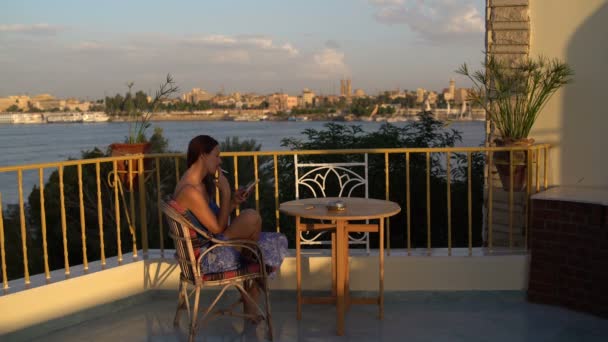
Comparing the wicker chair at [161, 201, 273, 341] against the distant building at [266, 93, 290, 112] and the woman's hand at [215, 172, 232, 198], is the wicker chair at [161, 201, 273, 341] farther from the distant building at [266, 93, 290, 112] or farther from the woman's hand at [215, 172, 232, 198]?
the distant building at [266, 93, 290, 112]

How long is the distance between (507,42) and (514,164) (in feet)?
3.77

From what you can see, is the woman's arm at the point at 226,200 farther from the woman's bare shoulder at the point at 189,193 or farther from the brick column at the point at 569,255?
the brick column at the point at 569,255

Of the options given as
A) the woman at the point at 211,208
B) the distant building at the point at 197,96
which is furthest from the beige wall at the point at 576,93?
the distant building at the point at 197,96

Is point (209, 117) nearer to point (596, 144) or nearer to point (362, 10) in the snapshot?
point (362, 10)

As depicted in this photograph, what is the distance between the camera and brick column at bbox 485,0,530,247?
508cm

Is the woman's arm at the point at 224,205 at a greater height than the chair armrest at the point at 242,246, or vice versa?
the woman's arm at the point at 224,205

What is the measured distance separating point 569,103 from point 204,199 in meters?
3.25

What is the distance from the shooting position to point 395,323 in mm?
4062

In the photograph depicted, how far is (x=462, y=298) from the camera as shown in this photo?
179 inches

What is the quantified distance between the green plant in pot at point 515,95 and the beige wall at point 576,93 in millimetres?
102

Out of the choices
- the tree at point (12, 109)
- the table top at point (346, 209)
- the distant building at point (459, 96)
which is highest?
the tree at point (12, 109)

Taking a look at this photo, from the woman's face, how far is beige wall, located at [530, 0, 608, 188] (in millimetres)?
2894

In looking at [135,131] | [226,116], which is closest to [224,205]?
[135,131]

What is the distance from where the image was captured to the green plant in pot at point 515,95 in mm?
4746
